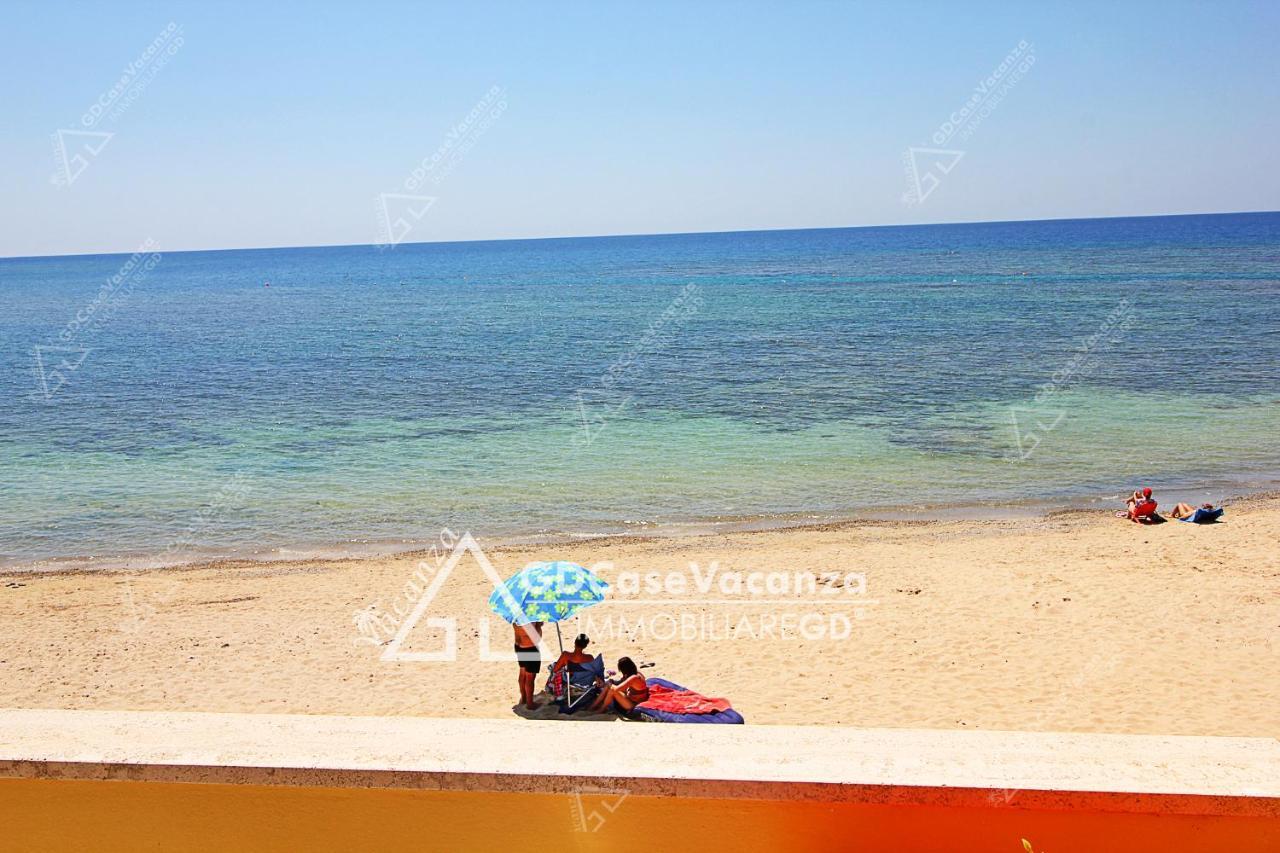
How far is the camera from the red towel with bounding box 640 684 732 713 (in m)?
9.75

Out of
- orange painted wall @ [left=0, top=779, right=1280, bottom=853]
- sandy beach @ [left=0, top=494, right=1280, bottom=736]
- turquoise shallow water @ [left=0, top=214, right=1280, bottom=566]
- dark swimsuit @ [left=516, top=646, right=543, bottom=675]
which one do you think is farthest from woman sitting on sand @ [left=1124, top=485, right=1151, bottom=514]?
orange painted wall @ [left=0, top=779, right=1280, bottom=853]

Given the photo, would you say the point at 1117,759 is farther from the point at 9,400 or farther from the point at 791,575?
the point at 9,400

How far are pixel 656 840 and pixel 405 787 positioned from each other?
0.68 meters

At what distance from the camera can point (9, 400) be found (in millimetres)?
35875

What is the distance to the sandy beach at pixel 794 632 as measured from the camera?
10711 mm

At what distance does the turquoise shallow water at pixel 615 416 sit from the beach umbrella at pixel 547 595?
8.42 metres

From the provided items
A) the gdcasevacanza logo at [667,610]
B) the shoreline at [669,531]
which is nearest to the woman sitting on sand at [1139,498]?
the shoreline at [669,531]

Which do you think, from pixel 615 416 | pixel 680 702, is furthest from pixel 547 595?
pixel 615 416

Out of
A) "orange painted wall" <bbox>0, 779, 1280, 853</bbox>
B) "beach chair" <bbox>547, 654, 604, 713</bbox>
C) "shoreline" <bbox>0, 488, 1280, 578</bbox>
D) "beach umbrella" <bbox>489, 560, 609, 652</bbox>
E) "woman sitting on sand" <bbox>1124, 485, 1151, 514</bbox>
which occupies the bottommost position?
"orange painted wall" <bbox>0, 779, 1280, 853</bbox>

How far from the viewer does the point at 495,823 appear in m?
2.64

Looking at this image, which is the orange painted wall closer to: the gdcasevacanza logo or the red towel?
the red towel

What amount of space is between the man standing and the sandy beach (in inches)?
13.0

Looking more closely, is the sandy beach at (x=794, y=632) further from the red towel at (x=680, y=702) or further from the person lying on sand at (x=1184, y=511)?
the red towel at (x=680, y=702)

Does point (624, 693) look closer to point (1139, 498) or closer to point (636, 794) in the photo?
point (636, 794)
